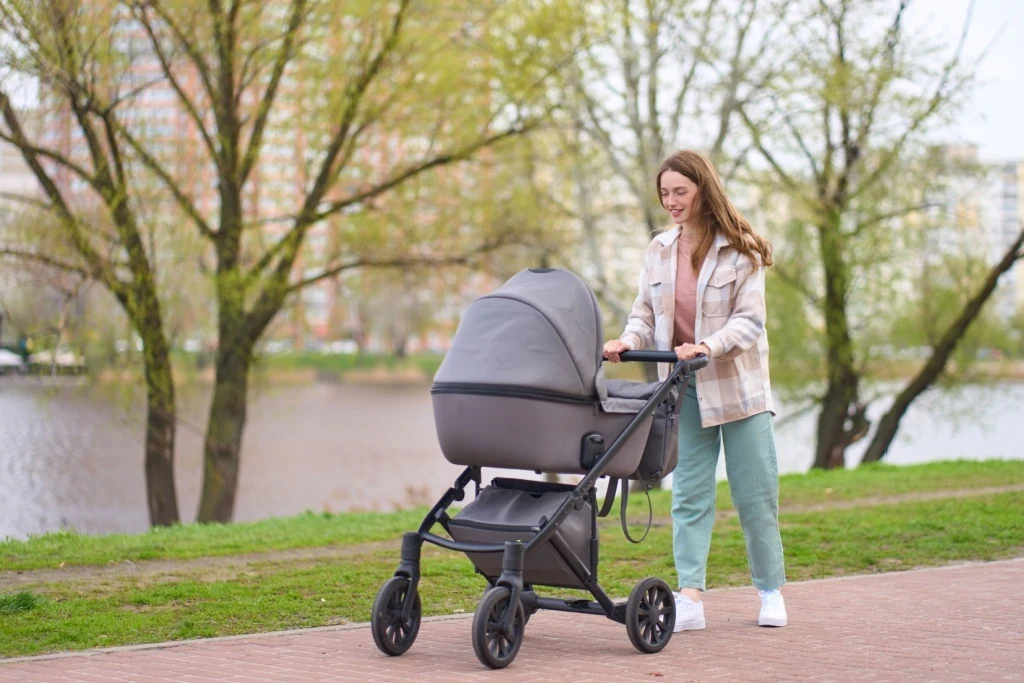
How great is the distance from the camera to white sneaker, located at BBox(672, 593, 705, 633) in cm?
527

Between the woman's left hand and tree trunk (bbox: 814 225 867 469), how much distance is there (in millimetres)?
16068

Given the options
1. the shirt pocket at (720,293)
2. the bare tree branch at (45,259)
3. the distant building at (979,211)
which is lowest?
the shirt pocket at (720,293)

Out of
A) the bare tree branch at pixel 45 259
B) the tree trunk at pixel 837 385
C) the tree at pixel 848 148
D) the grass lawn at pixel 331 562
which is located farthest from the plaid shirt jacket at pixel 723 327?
the tree trunk at pixel 837 385

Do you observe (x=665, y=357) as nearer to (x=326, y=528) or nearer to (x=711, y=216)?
(x=711, y=216)

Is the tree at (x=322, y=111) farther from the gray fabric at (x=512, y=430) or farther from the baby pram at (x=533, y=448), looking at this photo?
the gray fabric at (x=512, y=430)

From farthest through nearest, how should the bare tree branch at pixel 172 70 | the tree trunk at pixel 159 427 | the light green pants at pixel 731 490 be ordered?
the tree trunk at pixel 159 427 → the bare tree branch at pixel 172 70 → the light green pants at pixel 731 490

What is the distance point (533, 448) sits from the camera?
4.43 metres

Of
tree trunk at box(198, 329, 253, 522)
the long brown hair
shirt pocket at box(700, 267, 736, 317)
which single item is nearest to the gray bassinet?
shirt pocket at box(700, 267, 736, 317)

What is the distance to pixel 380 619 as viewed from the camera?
4535 millimetres

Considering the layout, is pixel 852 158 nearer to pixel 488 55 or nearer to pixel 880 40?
pixel 880 40

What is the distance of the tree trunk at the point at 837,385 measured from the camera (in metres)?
21.0

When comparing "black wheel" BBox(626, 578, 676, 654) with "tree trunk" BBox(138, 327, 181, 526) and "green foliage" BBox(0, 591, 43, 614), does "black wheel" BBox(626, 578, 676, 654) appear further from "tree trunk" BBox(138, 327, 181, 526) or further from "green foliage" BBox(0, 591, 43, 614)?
"tree trunk" BBox(138, 327, 181, 526)

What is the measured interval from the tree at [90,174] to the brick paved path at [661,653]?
763 centimetres

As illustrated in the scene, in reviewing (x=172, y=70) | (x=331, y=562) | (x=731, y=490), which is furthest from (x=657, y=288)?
(x=172, y=70)
